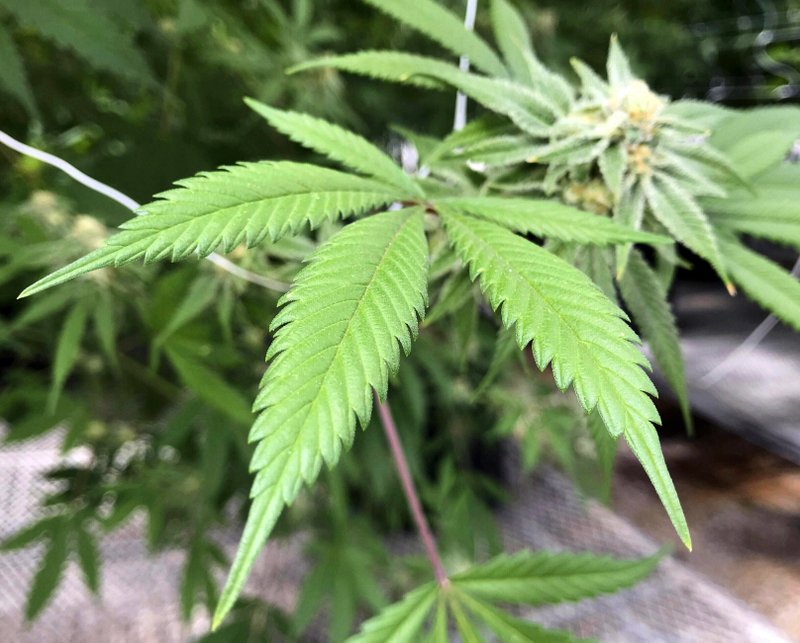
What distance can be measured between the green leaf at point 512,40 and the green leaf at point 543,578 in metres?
0.29

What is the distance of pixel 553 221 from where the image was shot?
251 mm

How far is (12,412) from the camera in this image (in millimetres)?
745

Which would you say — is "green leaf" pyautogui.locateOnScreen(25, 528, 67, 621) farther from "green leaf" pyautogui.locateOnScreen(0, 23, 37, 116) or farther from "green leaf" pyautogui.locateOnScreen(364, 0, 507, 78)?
"green leaf" pyautogui.locateOnScreen(364, 0, 507, 78)

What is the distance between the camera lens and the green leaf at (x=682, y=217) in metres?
0.27

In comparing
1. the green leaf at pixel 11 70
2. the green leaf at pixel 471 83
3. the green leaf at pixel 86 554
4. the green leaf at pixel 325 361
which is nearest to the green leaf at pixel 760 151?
the green leaf at pixel 471 83

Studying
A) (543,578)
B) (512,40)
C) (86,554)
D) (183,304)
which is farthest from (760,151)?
(86,554)

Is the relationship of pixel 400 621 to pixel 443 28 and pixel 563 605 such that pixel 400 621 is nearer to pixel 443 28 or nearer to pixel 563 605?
pixel 443 28

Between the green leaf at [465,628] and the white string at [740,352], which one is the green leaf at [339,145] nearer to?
the green leaf at [465,628]

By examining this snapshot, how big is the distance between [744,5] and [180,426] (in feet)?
3.07

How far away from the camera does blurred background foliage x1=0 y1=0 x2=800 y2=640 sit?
0.48 meters

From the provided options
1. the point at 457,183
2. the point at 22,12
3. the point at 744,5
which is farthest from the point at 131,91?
the point at 744,5

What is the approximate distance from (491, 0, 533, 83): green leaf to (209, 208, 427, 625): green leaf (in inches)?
7.9

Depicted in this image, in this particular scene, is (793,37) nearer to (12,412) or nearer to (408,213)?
(408,213)

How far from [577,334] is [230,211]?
13cm
